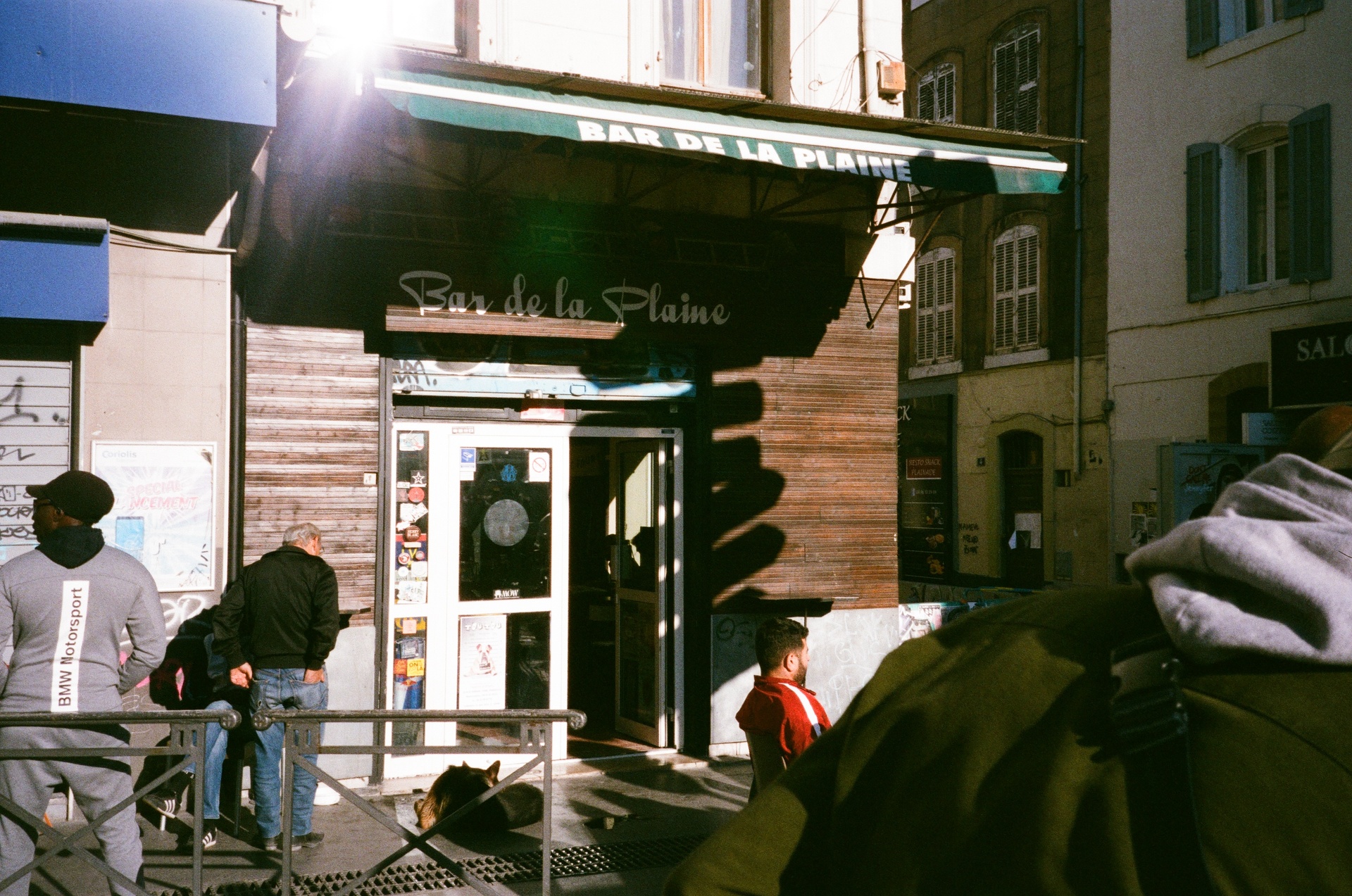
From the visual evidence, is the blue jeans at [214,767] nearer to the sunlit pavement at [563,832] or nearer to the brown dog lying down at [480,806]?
the sunlit pavement at [563,832]

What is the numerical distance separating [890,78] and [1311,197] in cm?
876

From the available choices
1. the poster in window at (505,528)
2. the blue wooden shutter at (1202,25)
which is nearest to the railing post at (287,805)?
the poster in window at (505,528)

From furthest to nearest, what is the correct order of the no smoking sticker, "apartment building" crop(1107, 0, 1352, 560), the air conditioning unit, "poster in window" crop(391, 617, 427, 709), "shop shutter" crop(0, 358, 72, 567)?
"apartment building" crop(1107, 0, 1352, 560), the air conditioning unit, the no smoking sticker, "poster in window" crop(391, 617, 427, 709), "shop shutter" crop(0, 358, 72, 567)

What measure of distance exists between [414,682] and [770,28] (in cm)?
593

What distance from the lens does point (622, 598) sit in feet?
30.0

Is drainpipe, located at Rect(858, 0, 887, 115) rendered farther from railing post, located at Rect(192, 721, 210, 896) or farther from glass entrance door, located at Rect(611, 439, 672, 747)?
railing post, located at Rect(192, 721, 210, 896)

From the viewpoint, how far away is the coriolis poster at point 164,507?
686cm

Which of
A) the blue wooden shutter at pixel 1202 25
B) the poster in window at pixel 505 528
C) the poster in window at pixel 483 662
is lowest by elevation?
the poster in window at pixel 483 662

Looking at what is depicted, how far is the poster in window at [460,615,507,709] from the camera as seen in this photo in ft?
25.8

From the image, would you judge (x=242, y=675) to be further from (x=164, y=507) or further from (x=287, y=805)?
(x=287, y=805)

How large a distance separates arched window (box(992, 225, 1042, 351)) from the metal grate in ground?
15211mm

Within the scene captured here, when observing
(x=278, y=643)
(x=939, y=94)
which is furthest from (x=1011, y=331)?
(x=278, y=643)

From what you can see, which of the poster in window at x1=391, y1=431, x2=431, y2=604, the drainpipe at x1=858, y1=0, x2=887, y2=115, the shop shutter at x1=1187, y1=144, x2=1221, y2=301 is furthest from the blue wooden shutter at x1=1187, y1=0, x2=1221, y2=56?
the poster in window at x1=391, y1=431, x2=431, y2=604

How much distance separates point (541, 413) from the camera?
26.6 feet
